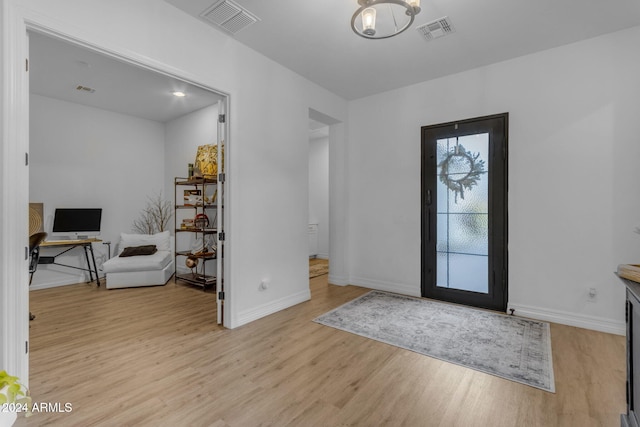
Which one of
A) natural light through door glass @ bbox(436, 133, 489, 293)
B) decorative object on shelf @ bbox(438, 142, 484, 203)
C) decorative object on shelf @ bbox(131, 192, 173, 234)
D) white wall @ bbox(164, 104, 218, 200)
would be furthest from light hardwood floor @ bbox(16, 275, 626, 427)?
white wall @ bbox(164, 104, 218, 200)

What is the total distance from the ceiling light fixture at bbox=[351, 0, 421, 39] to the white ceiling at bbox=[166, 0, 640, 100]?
169 mm

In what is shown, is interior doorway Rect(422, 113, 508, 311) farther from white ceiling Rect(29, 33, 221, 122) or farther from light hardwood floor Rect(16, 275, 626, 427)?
white ceiling Rect(29, 33, 221, 122)

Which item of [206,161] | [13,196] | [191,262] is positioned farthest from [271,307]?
[206,161]

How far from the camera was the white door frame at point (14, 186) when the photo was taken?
1.72m

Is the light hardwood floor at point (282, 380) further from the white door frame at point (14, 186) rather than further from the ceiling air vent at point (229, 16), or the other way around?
the ceiling air vent at point (229, 16)

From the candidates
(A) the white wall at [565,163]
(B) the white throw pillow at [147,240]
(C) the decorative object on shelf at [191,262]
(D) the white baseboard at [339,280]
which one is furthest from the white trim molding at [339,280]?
(B) the white throw pillow at [147,240]

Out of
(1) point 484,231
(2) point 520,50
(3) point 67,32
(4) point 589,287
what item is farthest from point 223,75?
(4) point 589,287

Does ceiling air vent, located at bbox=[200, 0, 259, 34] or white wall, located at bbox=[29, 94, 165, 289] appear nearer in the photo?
ceiling air vent, located at bbox=[200, 0, 259, 34]

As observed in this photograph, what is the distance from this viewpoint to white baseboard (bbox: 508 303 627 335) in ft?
9.56

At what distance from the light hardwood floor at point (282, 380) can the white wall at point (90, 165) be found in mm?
2559

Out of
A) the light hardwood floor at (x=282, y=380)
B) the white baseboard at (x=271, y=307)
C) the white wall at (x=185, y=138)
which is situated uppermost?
the white wall at (x=185, y=138)

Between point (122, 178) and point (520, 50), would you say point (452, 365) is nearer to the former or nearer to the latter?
point (520, 50)

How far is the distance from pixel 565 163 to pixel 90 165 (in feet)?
22.6

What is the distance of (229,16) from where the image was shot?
8.77 ft
